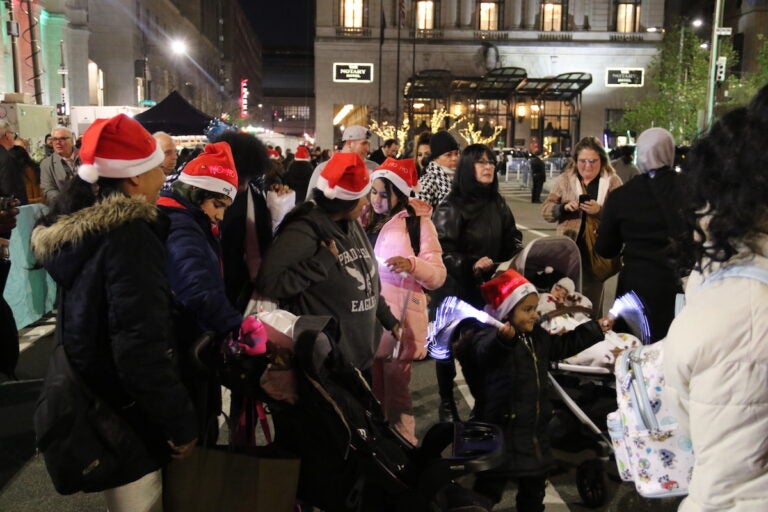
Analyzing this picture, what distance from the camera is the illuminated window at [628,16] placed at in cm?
5580

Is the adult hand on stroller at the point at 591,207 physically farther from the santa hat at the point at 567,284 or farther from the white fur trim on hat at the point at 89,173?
the white fur trim on hat at the point at 89,173

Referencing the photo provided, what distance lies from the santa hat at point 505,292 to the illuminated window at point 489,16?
54.8 metres

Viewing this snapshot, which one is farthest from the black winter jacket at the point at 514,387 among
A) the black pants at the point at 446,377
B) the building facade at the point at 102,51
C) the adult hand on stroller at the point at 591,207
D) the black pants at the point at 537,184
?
the black pants at the point at 537,184

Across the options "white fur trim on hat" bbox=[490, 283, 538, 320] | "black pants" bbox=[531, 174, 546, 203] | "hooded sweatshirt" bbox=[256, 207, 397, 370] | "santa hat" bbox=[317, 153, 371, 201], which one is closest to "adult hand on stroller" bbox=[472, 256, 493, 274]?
"white fur trim on hat" bbox=[490, 283, 538, 320]

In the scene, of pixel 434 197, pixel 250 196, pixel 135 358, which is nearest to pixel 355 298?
pixel 250 196

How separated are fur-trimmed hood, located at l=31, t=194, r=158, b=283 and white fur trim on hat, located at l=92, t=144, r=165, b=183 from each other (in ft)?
0.46

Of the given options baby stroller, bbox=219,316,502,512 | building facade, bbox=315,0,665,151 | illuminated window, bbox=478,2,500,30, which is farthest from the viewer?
illuminated window, bbox=478,2,500,30

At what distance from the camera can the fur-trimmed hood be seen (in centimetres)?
257

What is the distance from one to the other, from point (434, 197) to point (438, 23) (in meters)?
50.9

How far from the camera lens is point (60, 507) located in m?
4.53

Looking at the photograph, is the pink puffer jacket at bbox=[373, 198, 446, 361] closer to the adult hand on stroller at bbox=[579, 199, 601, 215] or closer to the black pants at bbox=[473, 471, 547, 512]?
the black pants at bbox=[473, 471, 547, 512]

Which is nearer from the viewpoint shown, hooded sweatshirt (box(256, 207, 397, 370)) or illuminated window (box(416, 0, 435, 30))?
hooded sweatshirt (box(256, 207, 397, 370))

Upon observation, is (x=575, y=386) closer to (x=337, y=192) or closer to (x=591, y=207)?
(x=591, y=207)

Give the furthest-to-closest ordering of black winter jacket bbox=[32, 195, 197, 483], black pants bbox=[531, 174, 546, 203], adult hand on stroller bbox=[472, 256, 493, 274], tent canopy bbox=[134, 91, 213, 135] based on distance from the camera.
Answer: black pants bbox=[531, 174, 546, 203], tent canopy bbox=[134, 91, 213, 135], adult hand on stroller bbox=[472, 256, 493, 274], black winter jacket bbox=[32, 195, 197, 483]
